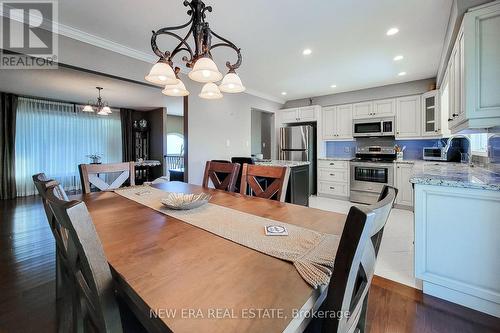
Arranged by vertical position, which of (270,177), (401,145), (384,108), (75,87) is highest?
(75,87)

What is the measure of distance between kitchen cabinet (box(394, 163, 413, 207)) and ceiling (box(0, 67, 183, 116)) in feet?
16.6

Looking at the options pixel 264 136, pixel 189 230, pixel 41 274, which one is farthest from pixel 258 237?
pixel 264 136

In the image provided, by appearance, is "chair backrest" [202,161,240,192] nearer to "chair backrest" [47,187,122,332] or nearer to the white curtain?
"chair backrest" [47,187,122,332]

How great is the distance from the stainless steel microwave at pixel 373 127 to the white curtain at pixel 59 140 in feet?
23.4

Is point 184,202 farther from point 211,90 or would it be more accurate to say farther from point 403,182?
point 403,182

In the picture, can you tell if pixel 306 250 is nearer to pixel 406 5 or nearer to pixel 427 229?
pixel 427 229

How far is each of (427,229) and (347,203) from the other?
2.90 meters

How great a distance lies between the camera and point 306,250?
80cm

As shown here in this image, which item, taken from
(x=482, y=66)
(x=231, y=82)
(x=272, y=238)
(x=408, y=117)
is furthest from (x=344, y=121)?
(x=272, y=238)

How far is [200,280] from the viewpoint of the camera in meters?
0.63

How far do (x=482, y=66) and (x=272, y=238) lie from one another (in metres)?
2.11

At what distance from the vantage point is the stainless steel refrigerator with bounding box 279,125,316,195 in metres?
5.16

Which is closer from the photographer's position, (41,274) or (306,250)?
(306,250)

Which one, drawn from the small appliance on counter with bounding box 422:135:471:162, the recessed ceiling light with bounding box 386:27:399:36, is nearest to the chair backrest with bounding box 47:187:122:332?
the recessed ceiling light with bounding box 386:27:399:36
